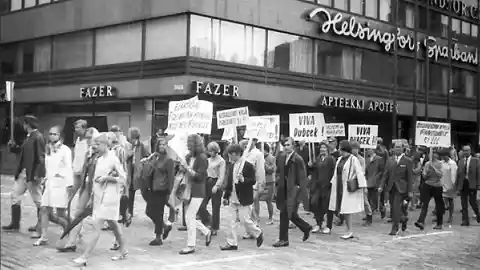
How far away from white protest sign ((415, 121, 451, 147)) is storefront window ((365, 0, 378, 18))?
1575cm

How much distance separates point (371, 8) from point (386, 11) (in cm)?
140

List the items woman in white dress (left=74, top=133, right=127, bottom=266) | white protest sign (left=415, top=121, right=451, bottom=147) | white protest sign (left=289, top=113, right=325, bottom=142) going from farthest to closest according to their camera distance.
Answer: white protest sign (left=415, top=121, right=451, bottom=147) < white protest sign (left=289, top=113, right=325, bottom=142) < woman in white dress (left=74, top=133, right=127, bottom=266)

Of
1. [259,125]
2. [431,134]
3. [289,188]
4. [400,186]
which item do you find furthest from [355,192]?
[431,134]

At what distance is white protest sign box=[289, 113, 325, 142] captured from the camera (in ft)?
52.8

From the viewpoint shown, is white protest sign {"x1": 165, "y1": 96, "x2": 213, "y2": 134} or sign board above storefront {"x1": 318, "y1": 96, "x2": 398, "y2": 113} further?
sign board above storefront {"x1": 318, "y1": 96, "x2": 398, "y2": 113}

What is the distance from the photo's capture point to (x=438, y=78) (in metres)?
37.6

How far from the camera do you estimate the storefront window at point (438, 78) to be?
36959 mm

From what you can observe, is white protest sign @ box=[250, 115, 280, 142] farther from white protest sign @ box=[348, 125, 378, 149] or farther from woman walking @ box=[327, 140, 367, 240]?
white protest sign @ box=[348, 125, 378, 149]

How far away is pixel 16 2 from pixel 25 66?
3049 millimetres

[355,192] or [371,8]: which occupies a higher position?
[371,8]

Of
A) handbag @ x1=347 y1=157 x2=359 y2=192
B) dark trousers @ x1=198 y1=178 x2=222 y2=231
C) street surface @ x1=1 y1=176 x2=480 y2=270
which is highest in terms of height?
handbag @ x1=347 y1=157 x2=359 y2=192

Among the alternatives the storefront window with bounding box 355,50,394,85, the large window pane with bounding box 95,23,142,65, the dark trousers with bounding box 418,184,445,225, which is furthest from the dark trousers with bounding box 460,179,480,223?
the storefront window with bounding box 355,50,394,85

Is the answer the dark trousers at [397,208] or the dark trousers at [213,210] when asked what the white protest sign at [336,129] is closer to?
the dark trousers at [397,208]

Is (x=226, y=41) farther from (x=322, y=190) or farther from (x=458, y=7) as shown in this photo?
(x=458, y=7)
